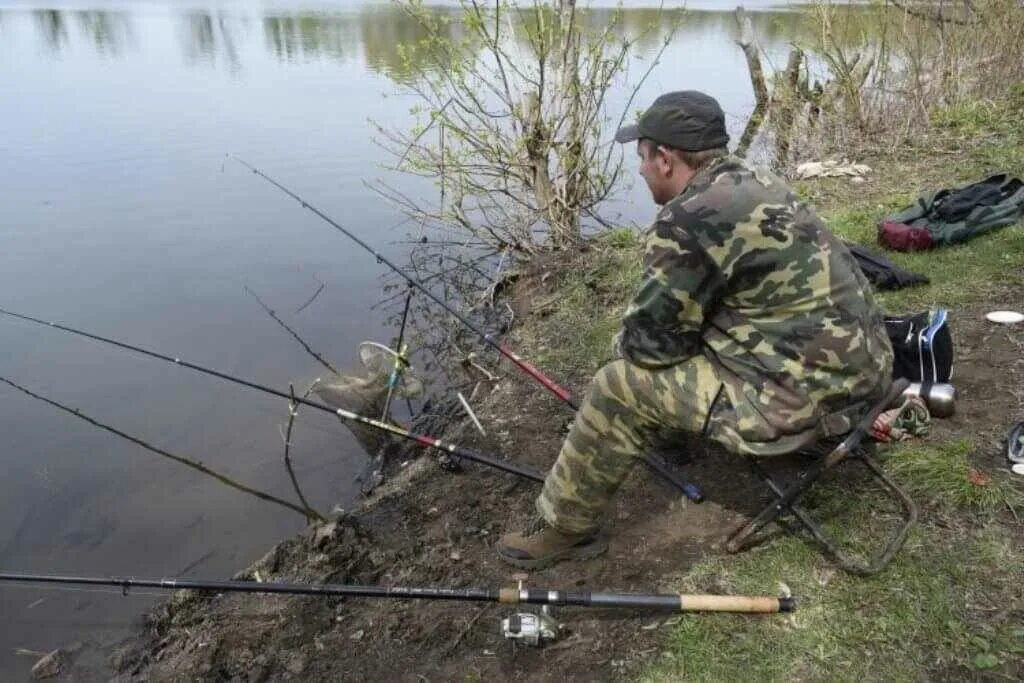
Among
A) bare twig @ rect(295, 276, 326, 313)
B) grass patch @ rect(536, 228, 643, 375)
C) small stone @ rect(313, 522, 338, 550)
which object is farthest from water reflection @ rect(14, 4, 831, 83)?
small stone @ rect(313, 522, 338, 550)

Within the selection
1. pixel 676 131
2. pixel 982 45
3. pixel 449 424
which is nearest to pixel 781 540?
pixel 676 131

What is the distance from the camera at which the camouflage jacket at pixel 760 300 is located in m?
2.42

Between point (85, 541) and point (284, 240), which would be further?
point (284, 240)

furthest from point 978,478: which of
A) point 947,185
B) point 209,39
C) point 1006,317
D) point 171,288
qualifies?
point 209,39

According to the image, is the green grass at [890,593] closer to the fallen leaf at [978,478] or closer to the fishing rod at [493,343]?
the fallen leaf at [978,478]

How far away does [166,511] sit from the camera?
4605mm

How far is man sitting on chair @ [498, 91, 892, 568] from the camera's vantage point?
2.43m

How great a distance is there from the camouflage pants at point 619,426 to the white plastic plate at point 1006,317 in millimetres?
2909

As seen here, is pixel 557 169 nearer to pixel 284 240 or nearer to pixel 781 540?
pixel 284 240

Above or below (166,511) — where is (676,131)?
above

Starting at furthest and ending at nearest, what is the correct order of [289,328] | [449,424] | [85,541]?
1. [289,328]
2. [449,424]
3. [85,541]

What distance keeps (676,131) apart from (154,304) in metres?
6.20

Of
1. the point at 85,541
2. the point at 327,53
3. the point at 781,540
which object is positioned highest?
the point at 327,53

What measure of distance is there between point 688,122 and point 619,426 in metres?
1.09
